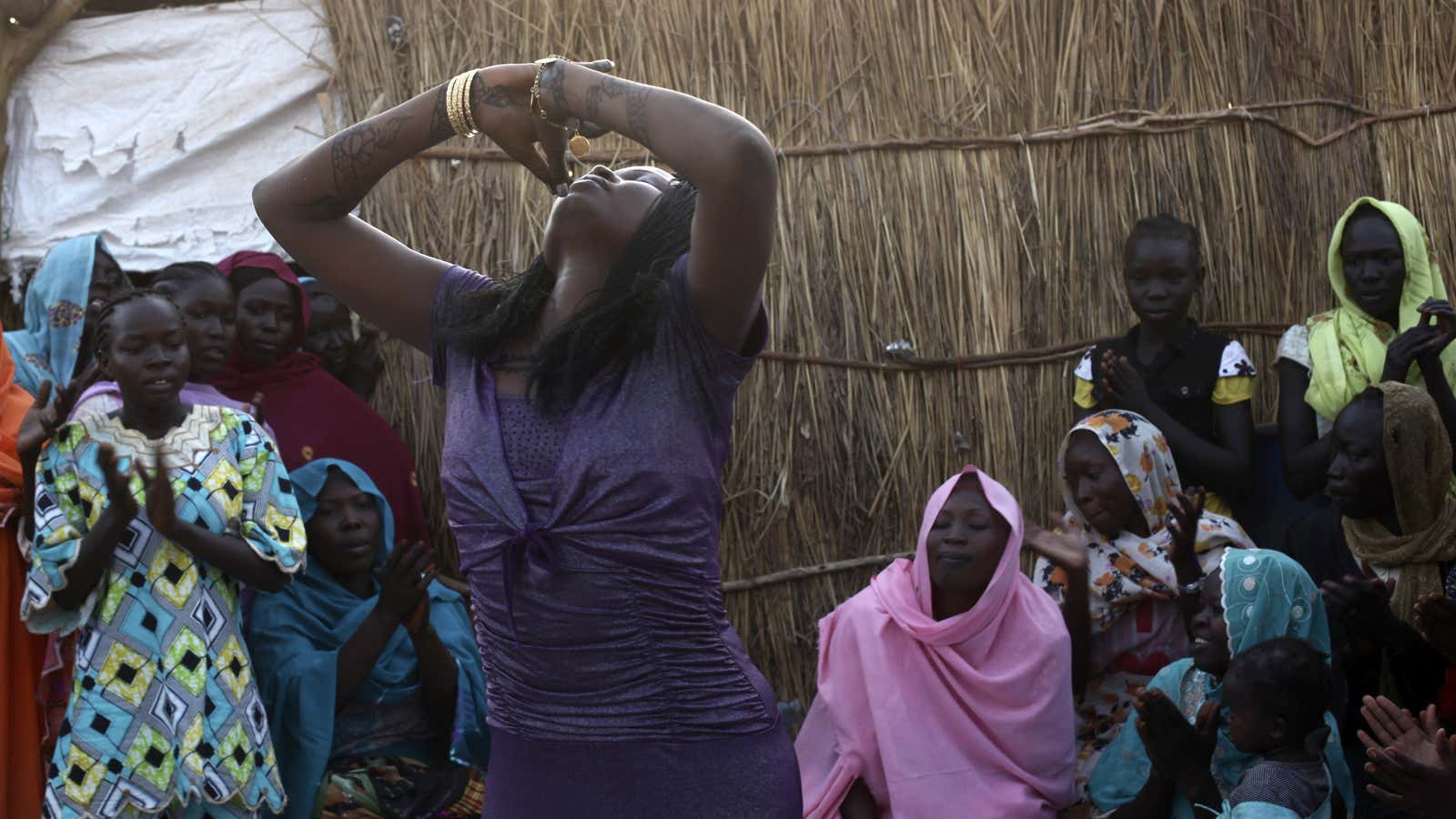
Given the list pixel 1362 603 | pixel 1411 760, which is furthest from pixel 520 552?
pixel 1362 603

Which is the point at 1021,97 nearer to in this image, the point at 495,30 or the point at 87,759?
the point at 495,30

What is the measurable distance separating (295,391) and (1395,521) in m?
3.31

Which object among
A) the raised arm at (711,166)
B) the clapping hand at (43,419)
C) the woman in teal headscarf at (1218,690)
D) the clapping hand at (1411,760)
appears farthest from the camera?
the clapping hand at (43,419)

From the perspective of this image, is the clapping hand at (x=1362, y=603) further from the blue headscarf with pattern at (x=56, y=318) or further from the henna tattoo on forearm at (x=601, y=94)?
the blue headscarf with pattern at (x=56, y=318)

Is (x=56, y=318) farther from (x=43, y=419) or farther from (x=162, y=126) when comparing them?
(x=43, y=419)

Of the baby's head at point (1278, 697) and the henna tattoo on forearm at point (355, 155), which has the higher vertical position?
the henna tattoo on forearm at point (355, 155)

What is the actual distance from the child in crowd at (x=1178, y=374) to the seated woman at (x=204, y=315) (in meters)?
2.60

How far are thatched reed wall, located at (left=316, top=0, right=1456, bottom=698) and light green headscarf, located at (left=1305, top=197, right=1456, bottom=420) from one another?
0.57m

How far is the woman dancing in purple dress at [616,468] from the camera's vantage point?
2.33 metres

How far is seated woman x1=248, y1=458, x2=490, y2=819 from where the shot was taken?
14.3 feet

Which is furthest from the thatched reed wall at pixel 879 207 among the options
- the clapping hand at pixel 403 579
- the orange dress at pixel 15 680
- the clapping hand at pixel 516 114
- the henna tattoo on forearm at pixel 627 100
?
the henna tattoo on forearm at pixel 627 100

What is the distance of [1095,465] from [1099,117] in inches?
Answer: 53.4

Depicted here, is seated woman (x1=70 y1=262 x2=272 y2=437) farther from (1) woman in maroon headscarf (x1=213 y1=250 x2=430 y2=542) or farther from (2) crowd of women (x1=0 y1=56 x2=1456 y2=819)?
(1) woman in maroon headscarf (x1=213 y1=250 x2=430 y2=542)

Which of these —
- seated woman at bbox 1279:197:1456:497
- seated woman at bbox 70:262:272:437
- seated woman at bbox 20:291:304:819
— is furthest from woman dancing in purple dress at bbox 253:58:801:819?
seated woman at bbox 1279:197:1456:497
